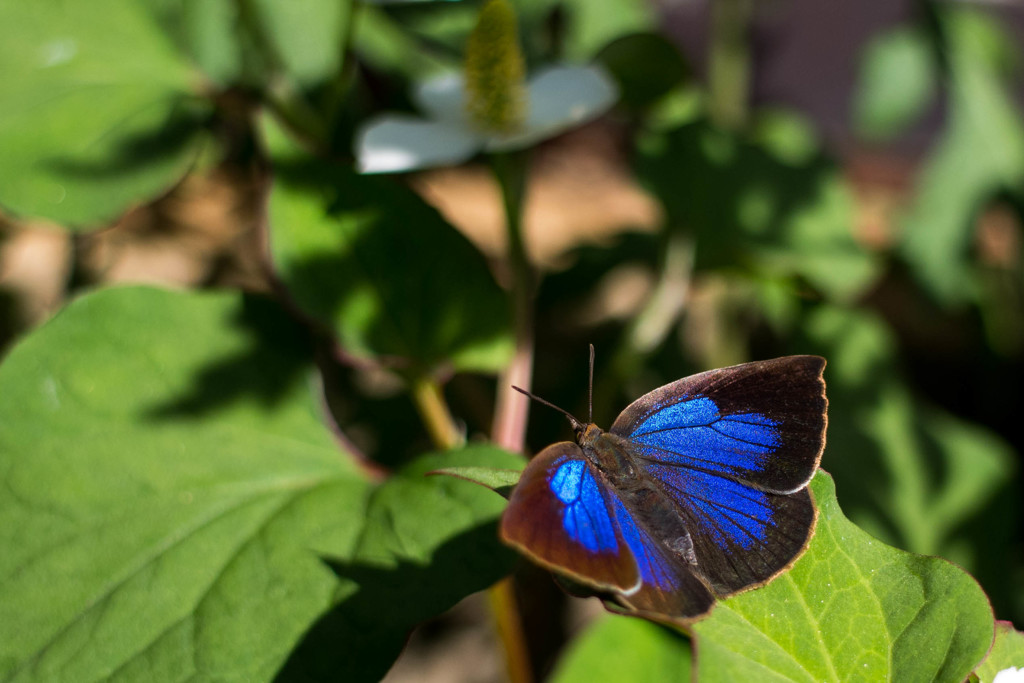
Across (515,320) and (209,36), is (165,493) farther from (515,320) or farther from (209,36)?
(209,36)

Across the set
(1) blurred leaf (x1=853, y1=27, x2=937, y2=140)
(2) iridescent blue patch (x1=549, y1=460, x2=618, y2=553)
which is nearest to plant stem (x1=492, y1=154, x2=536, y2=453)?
(2) iridescent blue patch (x1=549, y1=460, x2=618, y2=553)

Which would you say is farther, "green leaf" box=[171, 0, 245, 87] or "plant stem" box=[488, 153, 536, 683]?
"green leaf" box=[171, 0, 245, 87]

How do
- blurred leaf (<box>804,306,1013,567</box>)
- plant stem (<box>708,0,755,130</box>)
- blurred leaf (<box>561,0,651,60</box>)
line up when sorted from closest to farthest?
blurred leaf (<box>804,306,1013,567</box>), blurred leaf (<box>561,0,651,60</box>), plant stem (<box>708,0,755,130</box>)

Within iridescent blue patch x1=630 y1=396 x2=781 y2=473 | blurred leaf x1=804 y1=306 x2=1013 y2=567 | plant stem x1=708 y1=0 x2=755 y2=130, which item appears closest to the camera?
iridescent blue patch x1=630 y1=396 x2=781 y2=473

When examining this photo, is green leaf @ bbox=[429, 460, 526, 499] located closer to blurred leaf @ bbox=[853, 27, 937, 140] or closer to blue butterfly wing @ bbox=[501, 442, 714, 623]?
blue butterfly wing @ bbox=[501, 442, 714, 623]

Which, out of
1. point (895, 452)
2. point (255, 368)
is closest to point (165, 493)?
point (255, 368)

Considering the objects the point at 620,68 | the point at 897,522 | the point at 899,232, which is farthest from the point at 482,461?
the point at 899,232

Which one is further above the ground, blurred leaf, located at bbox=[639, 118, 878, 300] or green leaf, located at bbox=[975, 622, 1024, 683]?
green leaf, located at bbox=[975, 622, 1024, 683]

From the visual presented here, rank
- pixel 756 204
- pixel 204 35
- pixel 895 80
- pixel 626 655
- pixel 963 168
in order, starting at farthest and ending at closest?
pixel 895 80 < pixel 963 168 < pixel 756 204 < pixel 204 35 < pixel 626 655
